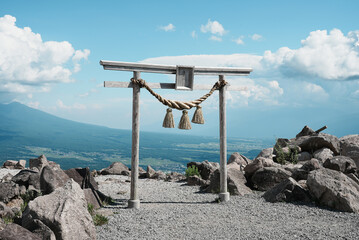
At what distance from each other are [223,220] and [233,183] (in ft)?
9.08

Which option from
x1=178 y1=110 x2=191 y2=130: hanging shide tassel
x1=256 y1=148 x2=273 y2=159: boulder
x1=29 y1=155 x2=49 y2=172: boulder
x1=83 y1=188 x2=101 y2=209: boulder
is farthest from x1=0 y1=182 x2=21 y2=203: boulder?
x1=256 y1=148 x2=273 y2=159: boulder

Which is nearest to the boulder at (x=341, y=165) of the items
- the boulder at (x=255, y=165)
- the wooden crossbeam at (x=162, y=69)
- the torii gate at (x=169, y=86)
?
the boulder at (x=255, y=165)

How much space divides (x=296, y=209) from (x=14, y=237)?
667cm

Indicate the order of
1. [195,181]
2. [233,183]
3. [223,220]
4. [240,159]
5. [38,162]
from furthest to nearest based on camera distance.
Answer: [240,159] < [38,162] < [195,181] < [233,183] < [223,220]

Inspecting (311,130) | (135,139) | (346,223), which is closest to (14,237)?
(135,139)

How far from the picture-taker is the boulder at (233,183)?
36.0ft

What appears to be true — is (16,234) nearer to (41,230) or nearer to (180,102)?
(41,230)

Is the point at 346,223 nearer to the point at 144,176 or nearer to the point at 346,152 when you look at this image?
the point at 346,152

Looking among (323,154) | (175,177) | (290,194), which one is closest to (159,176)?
(175,177)

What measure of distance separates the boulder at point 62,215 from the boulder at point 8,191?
3.19 metres

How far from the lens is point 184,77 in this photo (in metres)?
10.0

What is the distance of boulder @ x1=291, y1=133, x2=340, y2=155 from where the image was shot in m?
15.4

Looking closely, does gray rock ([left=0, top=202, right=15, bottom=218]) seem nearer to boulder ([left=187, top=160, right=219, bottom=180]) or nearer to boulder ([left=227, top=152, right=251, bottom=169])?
boulder ([left=187, top=160, right=219, bottom=180])

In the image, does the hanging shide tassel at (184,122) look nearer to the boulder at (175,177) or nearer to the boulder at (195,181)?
the boulder at (195,181)
